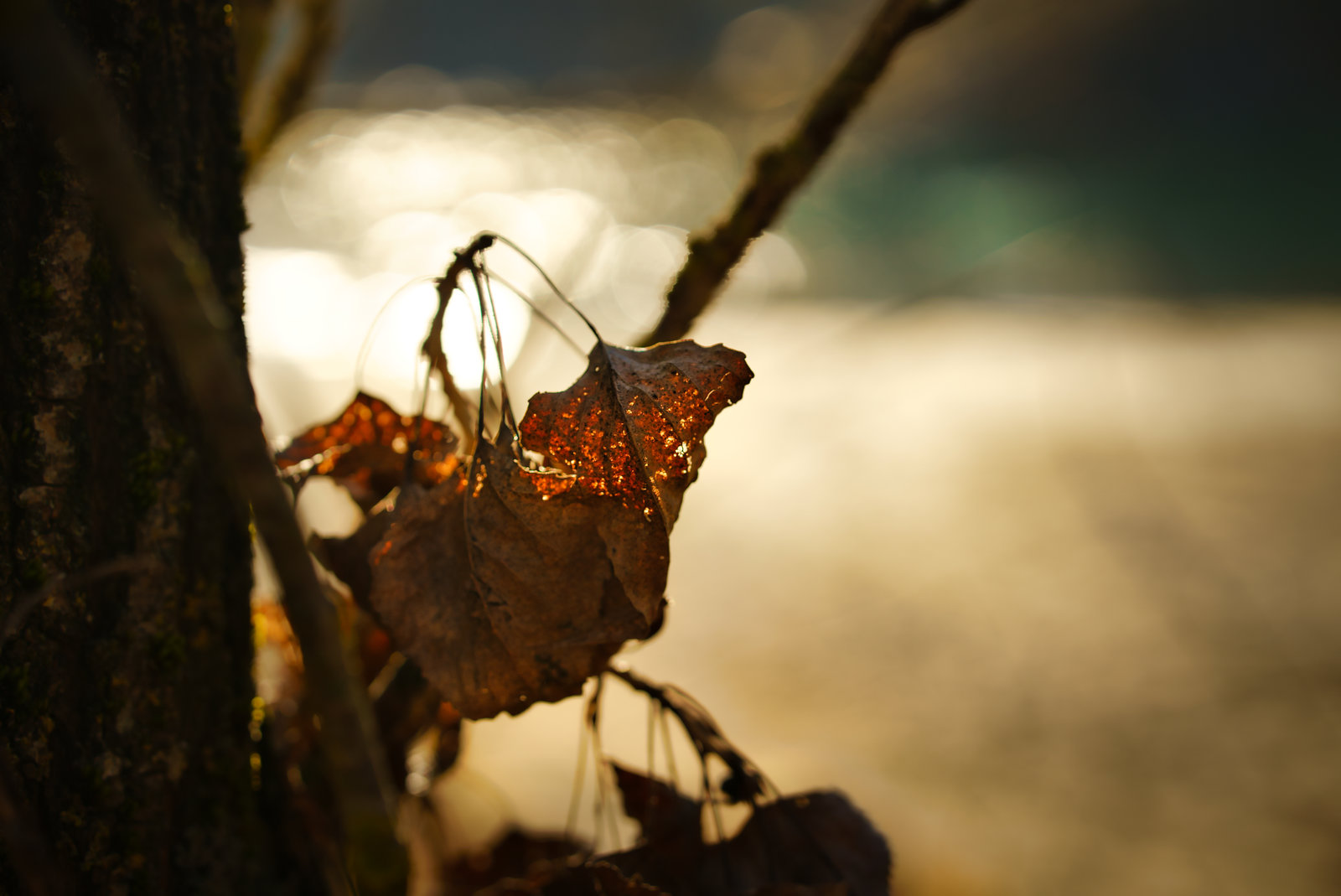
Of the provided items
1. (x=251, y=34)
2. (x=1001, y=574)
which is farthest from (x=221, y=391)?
(x=1001, y=574)

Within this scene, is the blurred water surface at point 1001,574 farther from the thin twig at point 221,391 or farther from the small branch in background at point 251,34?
the small branch in background at point 251,34

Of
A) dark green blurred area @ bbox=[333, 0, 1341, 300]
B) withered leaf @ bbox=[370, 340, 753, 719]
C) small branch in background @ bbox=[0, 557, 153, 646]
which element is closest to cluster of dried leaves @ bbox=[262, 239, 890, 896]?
withered leaf @ bbox=[370, 340, 753, 719]

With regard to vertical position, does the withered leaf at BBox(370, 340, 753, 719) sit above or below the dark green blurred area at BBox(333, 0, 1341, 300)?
below

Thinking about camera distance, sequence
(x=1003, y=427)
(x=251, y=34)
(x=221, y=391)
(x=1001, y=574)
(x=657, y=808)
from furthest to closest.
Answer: (x=1003, y=427), (x=1001, y=574), (x=251, y=34), (x=657, y=808), (x=221, y=391)

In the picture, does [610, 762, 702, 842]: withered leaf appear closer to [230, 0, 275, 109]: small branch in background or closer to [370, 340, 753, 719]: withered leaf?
[370, 340, 753, 719]: withered leaf

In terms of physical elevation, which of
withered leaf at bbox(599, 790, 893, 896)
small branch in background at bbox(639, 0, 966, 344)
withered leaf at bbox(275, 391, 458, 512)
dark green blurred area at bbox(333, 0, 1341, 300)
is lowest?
withered leaf at bbox(599, 790, 893, 896)

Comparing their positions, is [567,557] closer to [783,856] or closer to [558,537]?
[558,537]
